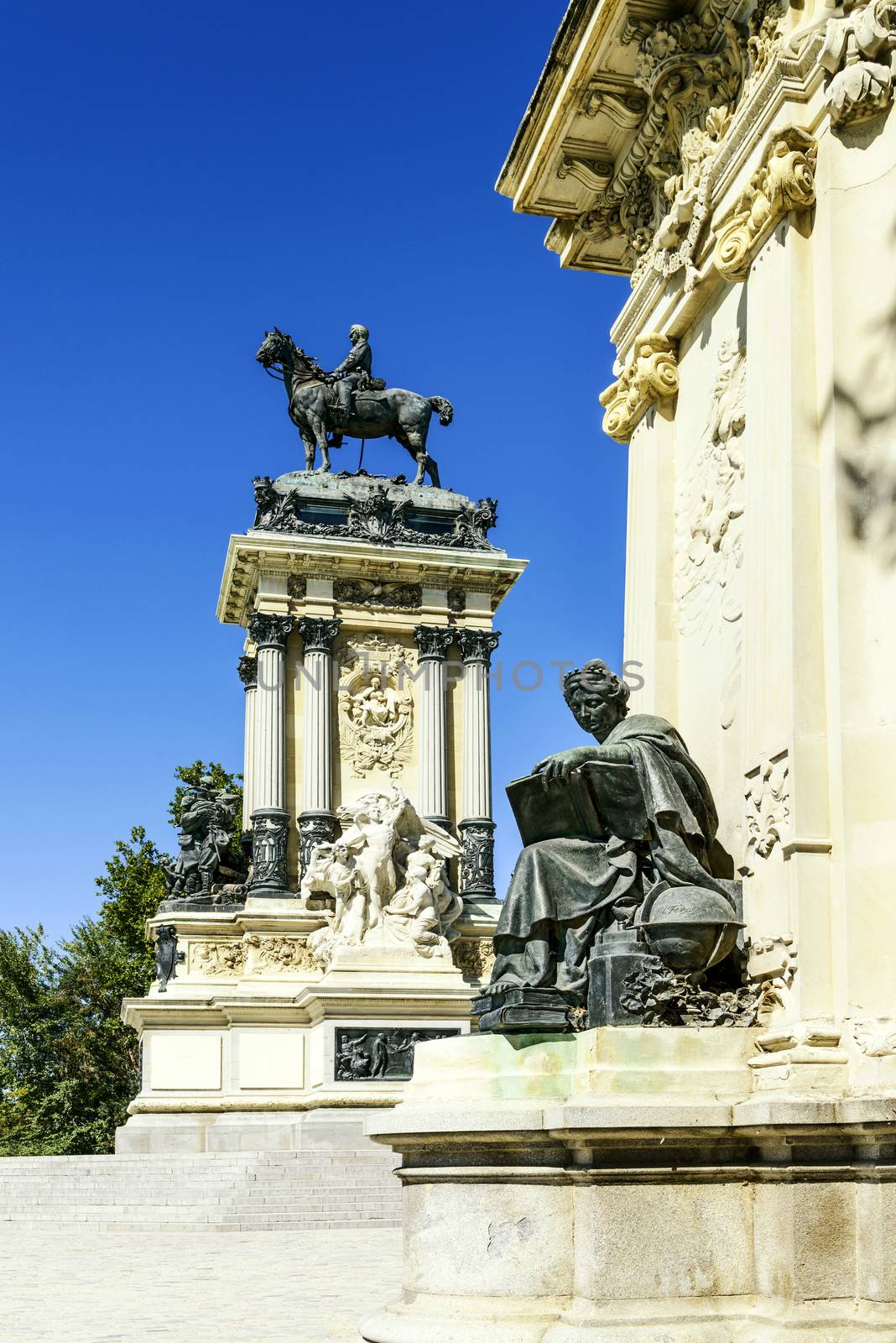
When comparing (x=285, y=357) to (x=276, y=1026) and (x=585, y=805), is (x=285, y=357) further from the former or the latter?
(x=585, y=805)

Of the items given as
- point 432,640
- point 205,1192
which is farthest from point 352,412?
→ point 205,1192

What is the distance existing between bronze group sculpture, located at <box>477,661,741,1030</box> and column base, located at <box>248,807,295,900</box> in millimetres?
23106

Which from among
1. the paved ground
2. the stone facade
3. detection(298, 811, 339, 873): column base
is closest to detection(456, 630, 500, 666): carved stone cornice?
detection(298, 811, 339, 873): column base

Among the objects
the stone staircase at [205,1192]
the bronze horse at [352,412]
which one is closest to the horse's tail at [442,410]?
the bronze horse at [352,412]


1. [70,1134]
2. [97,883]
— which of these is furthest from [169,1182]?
[97,883]

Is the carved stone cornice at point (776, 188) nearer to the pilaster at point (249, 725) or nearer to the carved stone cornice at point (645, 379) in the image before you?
the carved stone cornice at point (645, 379)

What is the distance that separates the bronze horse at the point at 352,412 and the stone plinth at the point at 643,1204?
1142 inches

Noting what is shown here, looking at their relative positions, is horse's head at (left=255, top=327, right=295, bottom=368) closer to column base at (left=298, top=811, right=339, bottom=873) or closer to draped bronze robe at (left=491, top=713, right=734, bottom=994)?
column base at (left=298, top=811, right=339, bottom=873)

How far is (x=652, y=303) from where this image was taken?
34.4 feet

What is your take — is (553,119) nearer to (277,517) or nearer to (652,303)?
(652,303)

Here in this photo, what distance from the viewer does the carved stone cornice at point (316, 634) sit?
32.9 m

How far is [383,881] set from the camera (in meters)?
28.9

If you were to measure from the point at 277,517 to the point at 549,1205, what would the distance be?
27370 millimetres

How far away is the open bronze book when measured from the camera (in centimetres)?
805
